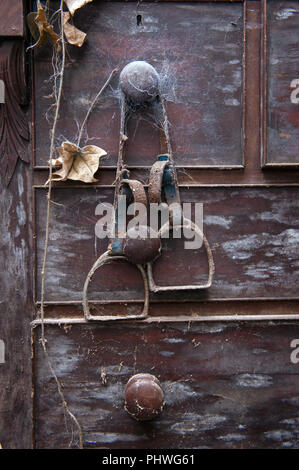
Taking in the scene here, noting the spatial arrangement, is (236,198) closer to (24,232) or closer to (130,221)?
(130,221)

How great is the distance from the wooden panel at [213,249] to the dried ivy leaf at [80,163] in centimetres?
4

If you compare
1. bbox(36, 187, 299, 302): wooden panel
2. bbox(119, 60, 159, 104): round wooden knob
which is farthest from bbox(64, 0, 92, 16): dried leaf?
bbox(36, 187, 299, 302): wooden panel

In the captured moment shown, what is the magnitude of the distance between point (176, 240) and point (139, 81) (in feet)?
1.29

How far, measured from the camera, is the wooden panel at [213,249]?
103 centimetres

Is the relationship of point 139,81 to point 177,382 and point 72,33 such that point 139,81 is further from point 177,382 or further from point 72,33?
point 177,382

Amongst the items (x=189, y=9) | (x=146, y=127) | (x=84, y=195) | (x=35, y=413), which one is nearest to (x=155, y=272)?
(x=84, y=195)

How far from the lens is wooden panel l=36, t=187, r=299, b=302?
103cm

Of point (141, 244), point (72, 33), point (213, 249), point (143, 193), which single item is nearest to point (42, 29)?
point (72, 33)

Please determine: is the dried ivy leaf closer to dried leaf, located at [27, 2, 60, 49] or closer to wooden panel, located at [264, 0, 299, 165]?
dried leaf, located at [27, 2, 60, 49]

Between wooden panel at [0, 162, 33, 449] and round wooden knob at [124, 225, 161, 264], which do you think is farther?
wooden panel at [0, 162, 33, 449]

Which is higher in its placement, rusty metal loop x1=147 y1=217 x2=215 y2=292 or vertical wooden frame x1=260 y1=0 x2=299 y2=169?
vertical wooden frame x1=260 y1=0 x2=299 y2=169

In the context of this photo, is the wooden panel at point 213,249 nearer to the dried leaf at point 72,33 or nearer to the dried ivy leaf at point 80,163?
the dried ivy leaf at point 80,163

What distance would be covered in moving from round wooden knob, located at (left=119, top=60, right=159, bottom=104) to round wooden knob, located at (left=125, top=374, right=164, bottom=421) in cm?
69

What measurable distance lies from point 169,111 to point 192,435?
832 mm
